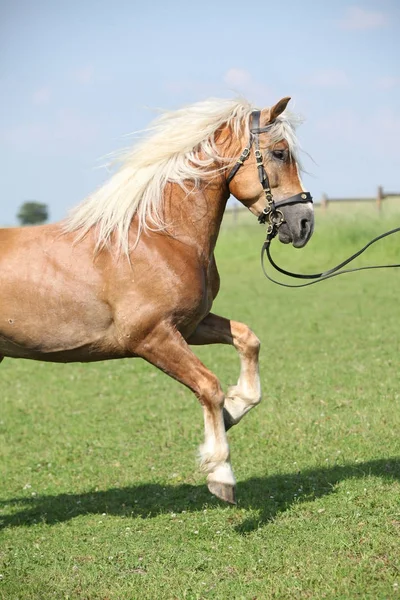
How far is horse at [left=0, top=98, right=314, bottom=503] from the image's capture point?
552cm

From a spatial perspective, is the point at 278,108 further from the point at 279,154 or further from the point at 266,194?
the point at 266,194

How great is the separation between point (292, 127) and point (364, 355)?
6602 millimetres

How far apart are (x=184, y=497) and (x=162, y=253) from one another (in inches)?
88.2

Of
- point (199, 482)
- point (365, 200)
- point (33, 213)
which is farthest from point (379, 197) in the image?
point (33, 213)

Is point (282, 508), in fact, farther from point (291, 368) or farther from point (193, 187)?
point (291, 368)

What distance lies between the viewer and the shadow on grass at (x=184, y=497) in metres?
6.26

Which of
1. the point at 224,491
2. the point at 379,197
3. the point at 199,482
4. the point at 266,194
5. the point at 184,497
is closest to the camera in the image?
the point at 224,491

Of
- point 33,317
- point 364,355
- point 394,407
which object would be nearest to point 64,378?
point 364,355

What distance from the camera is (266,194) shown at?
18.9ft

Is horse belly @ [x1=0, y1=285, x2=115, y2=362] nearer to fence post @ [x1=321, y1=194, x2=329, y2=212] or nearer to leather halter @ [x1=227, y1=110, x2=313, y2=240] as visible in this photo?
leather halter @ [x1=227, y1=110, x2=313, y2=240]

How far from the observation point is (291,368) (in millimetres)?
11445

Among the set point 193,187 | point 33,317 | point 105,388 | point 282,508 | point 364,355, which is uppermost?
point 193,187

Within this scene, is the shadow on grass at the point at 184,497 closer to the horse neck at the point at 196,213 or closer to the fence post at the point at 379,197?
the horse neck at the point at 196,213

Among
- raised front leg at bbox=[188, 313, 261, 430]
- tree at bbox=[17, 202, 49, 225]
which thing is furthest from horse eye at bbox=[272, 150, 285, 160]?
tree at bbox=[17, 202, 49, 225]
